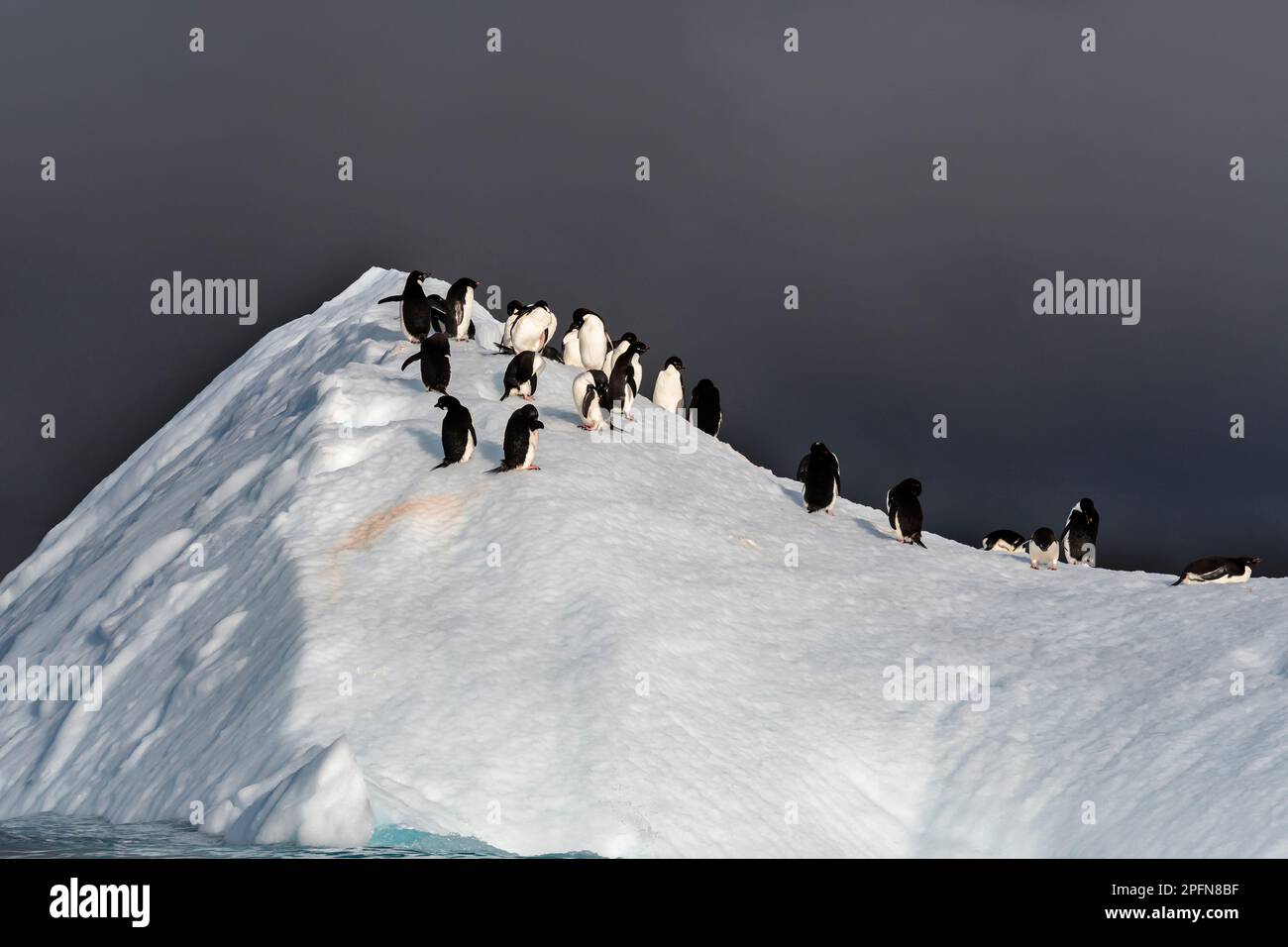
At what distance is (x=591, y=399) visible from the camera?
63.4 ft

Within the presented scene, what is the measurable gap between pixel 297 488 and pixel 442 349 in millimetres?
3588

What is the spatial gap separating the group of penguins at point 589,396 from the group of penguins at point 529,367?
0.02 meters

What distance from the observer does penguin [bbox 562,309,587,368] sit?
23.3 metres

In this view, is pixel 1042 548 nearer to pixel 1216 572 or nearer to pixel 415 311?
pixel 1216 572

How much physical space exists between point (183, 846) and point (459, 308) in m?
14.5

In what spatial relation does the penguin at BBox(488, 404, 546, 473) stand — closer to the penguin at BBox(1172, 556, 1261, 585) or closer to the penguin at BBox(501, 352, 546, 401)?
the penguin at BBox(501, 352, 546, 401)

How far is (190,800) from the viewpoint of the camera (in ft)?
38.5

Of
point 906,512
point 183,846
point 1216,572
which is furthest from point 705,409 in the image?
point 183,846

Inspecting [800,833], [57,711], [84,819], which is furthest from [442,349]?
[800,833]

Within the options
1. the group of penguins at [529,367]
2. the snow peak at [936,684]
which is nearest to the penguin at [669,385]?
the group of penguins at [529,367]

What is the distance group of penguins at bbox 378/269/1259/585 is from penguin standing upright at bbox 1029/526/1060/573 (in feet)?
0.05

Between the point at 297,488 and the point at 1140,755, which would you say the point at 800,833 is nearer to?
the point at 1140,755
